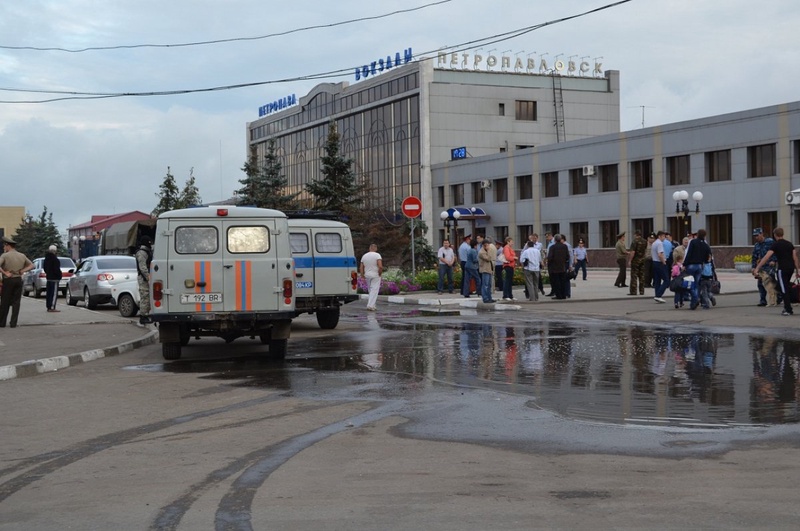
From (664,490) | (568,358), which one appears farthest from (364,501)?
(568,358)

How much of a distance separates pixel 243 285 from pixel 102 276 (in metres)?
16.1

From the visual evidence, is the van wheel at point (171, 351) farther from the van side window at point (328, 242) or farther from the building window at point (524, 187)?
the building window at point (524, 187)

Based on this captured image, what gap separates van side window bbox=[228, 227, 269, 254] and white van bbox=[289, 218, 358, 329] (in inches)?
211

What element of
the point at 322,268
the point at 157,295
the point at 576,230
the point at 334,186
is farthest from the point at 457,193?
the point at 157,295

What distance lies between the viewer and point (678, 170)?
52.8 meters

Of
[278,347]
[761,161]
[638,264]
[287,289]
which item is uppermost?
[761,161]

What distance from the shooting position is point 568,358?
13.9 meters

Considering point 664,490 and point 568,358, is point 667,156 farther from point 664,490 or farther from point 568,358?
point 664,490

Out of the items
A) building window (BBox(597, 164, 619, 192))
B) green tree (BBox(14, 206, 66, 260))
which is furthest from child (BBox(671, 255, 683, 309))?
green tree (BBox(14, 206, 66, 260))

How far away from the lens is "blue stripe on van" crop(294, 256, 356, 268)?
20.5 m

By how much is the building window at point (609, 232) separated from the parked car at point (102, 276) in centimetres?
3531

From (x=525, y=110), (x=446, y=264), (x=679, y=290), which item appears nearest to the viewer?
(x=679, y=290)

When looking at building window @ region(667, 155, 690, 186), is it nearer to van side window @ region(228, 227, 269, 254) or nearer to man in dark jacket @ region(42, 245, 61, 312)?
man in dark jacket @ region(42, 245, 61, 312)

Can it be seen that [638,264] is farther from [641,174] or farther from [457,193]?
[457,193]
